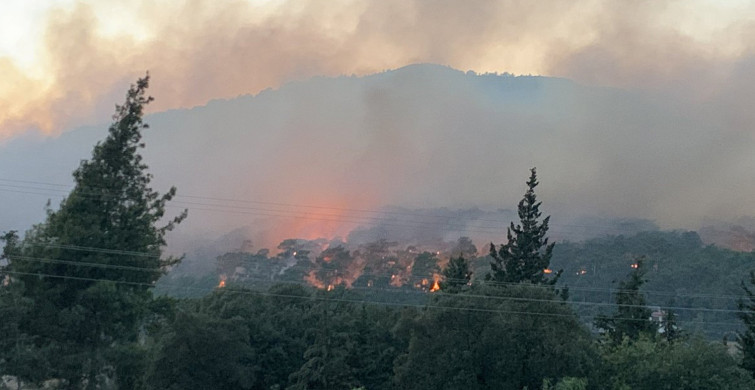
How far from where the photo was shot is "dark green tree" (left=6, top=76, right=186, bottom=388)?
35.4 metres

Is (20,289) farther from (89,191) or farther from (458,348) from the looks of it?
(458,348)

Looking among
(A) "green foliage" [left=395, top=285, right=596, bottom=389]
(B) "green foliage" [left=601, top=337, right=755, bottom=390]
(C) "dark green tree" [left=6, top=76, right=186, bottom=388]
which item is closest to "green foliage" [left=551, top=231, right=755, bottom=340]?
(B) "green foliage" [left=601, top=337, right=755, bottom=390]

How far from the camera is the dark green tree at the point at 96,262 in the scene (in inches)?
1395

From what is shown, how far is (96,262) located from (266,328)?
29.1m

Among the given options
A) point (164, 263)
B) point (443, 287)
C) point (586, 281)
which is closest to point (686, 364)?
point (443, 287)

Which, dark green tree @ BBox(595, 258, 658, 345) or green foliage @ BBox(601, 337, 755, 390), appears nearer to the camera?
green foliage @ BBox(601, 337, 755, 390)

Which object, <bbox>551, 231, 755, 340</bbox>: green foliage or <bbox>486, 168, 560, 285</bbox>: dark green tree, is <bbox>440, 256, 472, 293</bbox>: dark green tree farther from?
<bbox>551, 231, 755, 340</bbox>: green foliage

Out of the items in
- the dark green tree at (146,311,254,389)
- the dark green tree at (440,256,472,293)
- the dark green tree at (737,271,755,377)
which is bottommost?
the dark green tree at (146,311,254,389)

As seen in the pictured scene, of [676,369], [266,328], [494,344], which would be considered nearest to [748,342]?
[676,369]

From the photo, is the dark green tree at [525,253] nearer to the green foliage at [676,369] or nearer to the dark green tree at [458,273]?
the dark green tree at [458,273]

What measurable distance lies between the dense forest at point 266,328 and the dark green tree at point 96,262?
7 centimetres

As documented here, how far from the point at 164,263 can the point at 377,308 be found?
3726 cm

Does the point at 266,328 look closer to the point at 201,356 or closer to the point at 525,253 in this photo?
the point at 201,356

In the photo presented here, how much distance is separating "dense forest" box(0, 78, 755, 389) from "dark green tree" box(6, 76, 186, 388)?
70 mm
